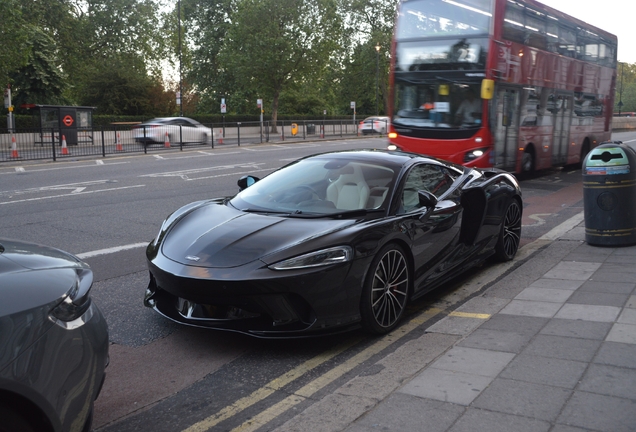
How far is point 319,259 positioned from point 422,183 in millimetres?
1833

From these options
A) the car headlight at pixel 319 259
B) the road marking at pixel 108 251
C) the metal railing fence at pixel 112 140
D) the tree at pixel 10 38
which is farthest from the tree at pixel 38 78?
the car headlight at pixel 319 259

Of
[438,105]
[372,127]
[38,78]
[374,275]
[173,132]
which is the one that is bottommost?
[372,127]

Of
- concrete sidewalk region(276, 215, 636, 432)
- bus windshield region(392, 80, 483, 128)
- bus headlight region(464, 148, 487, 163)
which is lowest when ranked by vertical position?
concrete sidewalk region(276, 215, 636, 432)

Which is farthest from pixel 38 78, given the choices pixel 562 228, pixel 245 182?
pixel 245 182

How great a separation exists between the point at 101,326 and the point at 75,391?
390 millimetres

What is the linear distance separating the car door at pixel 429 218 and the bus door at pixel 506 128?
8.16 metres

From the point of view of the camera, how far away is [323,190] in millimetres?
5617

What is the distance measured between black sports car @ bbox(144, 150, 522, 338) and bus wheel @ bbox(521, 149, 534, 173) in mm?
9412

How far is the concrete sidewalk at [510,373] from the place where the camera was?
3.29 meters

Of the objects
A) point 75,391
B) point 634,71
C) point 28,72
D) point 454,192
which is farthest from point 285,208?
point 634,71

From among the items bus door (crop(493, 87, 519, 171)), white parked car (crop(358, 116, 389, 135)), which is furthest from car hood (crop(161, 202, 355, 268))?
white parked car (crop(358, 116, 389, 135))

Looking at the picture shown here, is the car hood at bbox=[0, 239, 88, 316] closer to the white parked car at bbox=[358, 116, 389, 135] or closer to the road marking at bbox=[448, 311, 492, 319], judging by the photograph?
the road marking at bbox=[448, 311, 492, 319]

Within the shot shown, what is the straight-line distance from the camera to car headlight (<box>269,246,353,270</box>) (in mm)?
4375

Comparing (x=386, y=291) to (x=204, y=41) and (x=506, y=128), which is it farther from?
(x=204, y=41)
